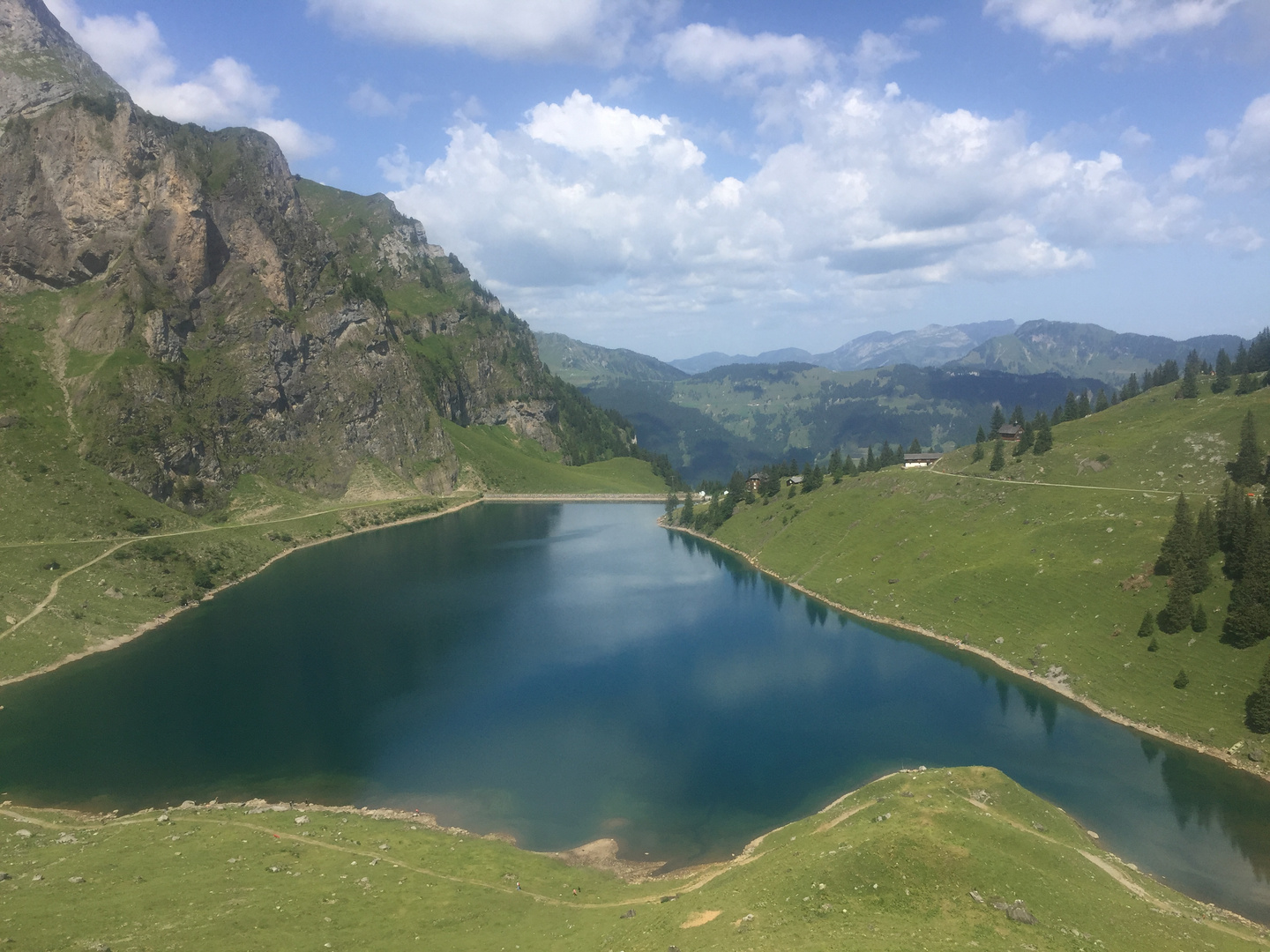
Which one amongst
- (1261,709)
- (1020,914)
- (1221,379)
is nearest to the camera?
(1020,914)

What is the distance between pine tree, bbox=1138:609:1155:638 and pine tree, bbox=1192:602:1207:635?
2.99m

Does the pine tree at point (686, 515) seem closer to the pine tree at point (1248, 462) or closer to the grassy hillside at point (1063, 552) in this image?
the grassy hillside at point (1063, 552)

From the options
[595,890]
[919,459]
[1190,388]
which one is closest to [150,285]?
[919,459]

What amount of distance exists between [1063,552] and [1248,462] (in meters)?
29.1

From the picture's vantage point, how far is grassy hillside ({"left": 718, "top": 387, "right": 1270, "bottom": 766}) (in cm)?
6147

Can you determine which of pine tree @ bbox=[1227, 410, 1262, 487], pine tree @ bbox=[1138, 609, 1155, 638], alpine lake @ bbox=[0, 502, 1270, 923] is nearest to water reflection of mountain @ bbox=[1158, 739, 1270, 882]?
alpine lake @ bbox=[0, 502, 1270, 923]

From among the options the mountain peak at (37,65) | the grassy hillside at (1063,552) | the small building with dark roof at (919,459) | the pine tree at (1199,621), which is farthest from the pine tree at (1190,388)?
the mountain peak at (37,65)

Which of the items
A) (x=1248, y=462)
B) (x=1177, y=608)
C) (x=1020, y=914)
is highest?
(x=1248, y=462)

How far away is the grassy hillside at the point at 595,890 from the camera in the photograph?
91.8ft

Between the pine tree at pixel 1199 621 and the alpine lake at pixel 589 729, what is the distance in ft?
41.3

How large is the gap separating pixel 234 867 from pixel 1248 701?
7223 centimetres

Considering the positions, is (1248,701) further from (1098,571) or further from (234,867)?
(234,867)

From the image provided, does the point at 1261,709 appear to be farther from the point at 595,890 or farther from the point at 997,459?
the point at 997,459

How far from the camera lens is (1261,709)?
5269 centimetres
